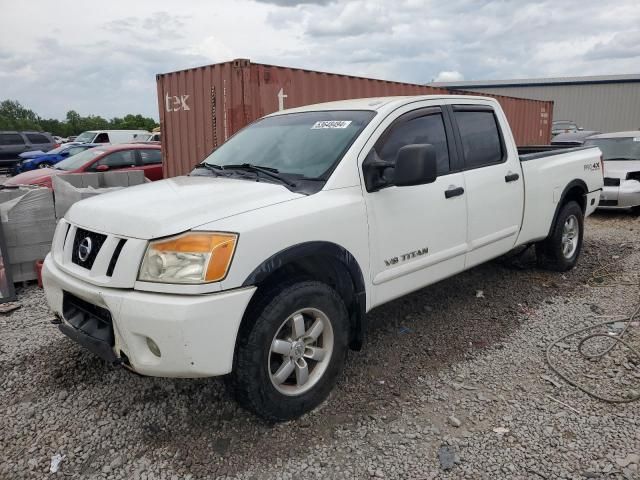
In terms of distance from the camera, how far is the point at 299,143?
3.52 metres

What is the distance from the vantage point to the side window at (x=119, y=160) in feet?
36.1

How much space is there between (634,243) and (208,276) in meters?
6.84

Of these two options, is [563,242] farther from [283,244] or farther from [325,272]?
[283,244]

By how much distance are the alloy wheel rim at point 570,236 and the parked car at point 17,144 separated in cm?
2137

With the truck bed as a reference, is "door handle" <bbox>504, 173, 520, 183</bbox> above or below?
below

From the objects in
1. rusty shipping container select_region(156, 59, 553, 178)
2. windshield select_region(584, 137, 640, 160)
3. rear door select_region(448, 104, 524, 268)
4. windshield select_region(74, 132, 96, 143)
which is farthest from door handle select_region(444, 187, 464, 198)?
windshield select_region(74, 132, 96, 143)

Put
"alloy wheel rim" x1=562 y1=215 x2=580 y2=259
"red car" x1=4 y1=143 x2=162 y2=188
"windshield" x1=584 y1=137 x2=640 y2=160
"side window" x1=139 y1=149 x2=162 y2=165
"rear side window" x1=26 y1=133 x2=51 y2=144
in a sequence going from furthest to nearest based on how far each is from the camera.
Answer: "rear side window" x1=26 y1=133 x2=51 y2=144
"side window" x1=139 y1=149 x2=162 y2=165
"red car" x1=4 y1=143 x2=162 y2=188
"windshield" x1=584 y1=137 x2=640 y2=160
"alloy wheel rim" x1=562 y1=215 x2=580 y2=259

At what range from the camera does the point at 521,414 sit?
2979 millimetres

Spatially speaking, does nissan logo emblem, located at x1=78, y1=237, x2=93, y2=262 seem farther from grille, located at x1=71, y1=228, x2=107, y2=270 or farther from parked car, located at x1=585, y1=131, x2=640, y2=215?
parked car, located at x1=585, y1=131, x2=640, y2=215

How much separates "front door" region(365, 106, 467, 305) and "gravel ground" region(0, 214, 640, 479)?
0.61m

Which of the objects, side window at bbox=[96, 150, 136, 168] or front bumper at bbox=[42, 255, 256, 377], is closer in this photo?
front bumper at bbox=[42, 255, 256, 377]

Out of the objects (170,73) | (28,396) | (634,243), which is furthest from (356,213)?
(170,73)

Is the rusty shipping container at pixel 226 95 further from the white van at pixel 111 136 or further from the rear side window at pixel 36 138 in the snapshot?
the white van at pixel 111 136

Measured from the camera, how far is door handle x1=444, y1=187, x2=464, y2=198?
12.1 feet
